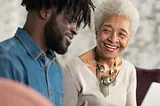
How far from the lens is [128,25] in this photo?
158 centimetres

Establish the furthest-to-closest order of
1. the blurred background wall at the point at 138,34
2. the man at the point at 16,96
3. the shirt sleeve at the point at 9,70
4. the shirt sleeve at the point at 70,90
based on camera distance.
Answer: the blurred background wall at the point at 138,34 → the shirt sleeve at the point at 70,90 → the shirt sleeve at the point at 9,70 → the man at the point at 16,96

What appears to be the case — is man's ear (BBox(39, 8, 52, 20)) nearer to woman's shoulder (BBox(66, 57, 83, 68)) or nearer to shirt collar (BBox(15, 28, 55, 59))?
shirt collar (BBox(15, 28, 55, 59))

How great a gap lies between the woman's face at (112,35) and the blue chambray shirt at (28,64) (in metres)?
0.58

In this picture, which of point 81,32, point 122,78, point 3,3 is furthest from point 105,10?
point 3,3

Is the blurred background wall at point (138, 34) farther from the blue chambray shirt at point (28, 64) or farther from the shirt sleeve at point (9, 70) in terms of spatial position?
the shirt sleeve at point (9, 70)

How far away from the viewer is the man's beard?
3.06ft

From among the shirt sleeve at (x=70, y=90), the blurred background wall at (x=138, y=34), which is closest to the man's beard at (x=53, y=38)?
the shirt sleeve at (x=70, y=90)

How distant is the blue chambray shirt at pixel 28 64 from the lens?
83 cm

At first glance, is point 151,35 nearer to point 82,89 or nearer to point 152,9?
point 152,9

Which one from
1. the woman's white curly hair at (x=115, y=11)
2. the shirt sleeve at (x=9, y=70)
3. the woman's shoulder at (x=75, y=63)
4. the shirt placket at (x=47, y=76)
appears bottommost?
the woman's shoulder at (x=75, y=63)

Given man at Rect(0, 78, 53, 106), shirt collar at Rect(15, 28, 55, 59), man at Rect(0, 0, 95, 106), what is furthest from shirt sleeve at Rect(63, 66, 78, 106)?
man at Rect(0, 78, 53, 106)

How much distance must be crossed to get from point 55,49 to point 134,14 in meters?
0.71

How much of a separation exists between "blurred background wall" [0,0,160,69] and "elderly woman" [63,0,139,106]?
0.81 meters

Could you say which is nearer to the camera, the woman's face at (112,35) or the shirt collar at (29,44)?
the shirt collar at (29,44)
